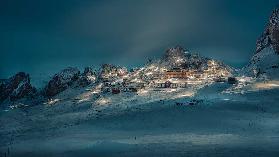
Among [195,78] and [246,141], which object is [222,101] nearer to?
[246,141]

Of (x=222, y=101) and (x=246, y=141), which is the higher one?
(x=222, y=101)

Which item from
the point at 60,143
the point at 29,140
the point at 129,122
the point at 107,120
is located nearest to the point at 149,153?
the point at 60,143

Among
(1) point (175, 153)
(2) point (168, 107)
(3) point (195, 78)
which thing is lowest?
(1) point (175, 153)

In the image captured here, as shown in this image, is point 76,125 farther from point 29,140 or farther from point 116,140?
point 116,140

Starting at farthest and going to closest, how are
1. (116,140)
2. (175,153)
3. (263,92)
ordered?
(263,92)
(116,140)
(175,153)

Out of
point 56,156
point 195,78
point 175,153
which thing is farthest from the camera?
point 195,78

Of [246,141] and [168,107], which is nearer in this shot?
[246,141]
